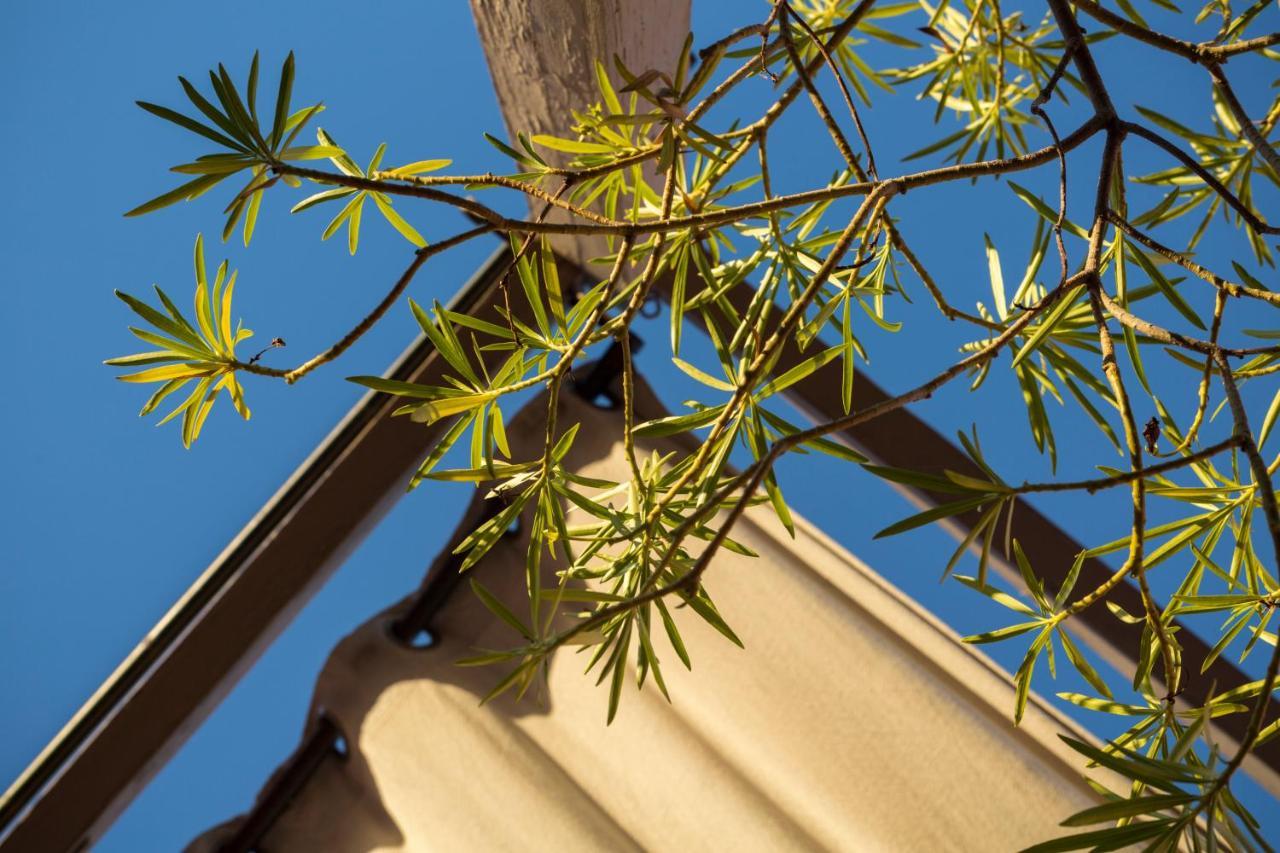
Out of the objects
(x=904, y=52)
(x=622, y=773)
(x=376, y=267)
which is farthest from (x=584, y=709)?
(x=904, y=52)

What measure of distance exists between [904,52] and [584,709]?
1.43 meters

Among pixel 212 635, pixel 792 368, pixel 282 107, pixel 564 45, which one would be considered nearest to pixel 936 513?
pixel 792 368

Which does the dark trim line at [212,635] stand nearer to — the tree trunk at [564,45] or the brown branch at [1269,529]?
the tree trunk at [564,45]

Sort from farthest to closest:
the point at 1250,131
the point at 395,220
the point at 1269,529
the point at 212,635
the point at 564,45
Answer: the point at 212,635 < the point at 564,45 < the point at 395,220 < the point at 1250,131 < the point at 1269,529

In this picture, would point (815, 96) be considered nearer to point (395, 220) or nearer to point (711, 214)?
point (711, 214)

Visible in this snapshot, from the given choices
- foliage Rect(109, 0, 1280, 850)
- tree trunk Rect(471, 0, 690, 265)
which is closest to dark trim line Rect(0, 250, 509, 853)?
tree trunk Rect(471, 0, 690, 265)

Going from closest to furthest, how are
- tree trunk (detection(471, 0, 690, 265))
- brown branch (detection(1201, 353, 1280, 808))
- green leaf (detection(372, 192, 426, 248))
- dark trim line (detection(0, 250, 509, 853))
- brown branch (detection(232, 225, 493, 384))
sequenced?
brown branch (detection(1201, 353, 1280, 808)), brown branch (detection(232, 225, 493, 384)), green leaf (detection(372, 192, 426, 248)), tree trunk (detection(471, 0, 690, 265)), dark trim line (detection(0, 250, 509, 853))

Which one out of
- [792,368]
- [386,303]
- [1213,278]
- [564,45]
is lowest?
[1213,278]

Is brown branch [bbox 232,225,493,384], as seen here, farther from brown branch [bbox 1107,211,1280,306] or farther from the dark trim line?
the dark trim line

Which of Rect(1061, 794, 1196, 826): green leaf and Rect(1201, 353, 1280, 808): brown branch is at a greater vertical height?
Rect(1201, 353, 1280, 808): brown branch

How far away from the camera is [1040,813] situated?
0.86 metres

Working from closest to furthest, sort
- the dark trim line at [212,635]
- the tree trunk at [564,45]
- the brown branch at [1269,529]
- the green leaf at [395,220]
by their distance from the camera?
1. the brown branch at [1269,529]
2. the green leaf at [395,220]
3. the tree trunk at [564,45]
4. the dark trim line at [212,635]

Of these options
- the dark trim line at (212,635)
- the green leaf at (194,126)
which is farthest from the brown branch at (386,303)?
the dark trim line at (212,635)

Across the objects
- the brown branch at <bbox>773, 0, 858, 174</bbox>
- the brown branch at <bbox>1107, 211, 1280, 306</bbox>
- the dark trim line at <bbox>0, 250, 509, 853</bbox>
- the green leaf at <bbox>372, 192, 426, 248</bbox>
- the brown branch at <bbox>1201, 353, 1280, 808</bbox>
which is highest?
the dark trim line at <bbox>0, 250, 509, 853</bbox>
